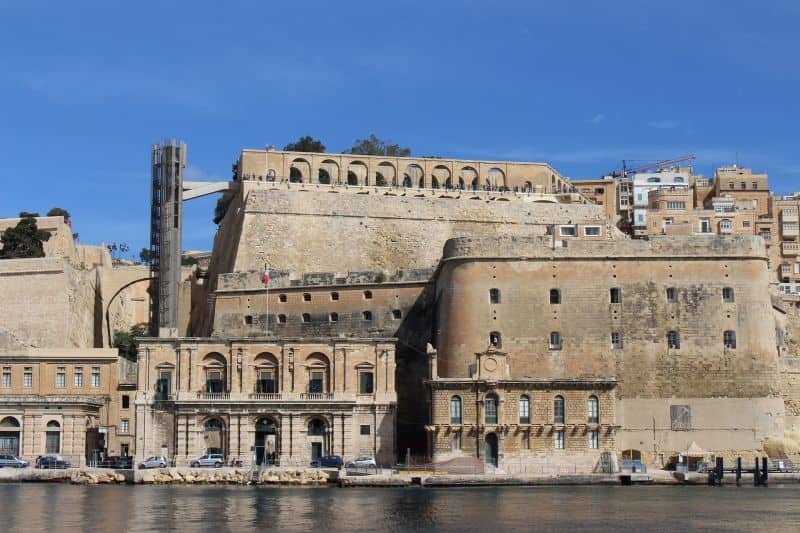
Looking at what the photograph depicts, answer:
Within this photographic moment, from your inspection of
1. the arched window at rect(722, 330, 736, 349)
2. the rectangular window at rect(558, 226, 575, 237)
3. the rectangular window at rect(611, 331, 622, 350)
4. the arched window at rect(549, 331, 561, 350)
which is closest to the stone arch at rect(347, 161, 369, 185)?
the rectangular window at rect(558, 226, 575, 237)

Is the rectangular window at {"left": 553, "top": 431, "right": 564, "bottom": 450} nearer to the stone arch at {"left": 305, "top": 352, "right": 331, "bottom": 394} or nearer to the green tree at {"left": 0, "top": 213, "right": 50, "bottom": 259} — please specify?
the stone arch at {"left": 305, "top": 352, "right": 331, "bottom": 394}

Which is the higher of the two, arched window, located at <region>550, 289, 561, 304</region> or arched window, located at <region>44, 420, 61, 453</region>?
arched window, located at <region>550, 289, 561, 304</region>

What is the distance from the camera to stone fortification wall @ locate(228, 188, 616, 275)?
70688 millimetres

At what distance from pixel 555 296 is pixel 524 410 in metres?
5.34

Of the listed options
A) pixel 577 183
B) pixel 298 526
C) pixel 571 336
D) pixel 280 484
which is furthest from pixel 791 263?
pixel 298 526

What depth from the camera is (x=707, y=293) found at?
2254 inches

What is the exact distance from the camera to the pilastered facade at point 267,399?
56875 mm

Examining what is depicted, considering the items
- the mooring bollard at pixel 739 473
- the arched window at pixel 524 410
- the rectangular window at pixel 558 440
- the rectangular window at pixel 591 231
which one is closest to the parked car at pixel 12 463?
the arched window at pixel 524 410

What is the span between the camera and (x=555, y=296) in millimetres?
57812

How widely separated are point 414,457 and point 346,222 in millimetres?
18912

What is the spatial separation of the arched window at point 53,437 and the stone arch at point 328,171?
77.1 ft

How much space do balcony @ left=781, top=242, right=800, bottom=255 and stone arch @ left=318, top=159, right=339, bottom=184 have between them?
116 ft

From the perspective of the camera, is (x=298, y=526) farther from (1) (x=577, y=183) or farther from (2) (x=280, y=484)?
(1) (x=577, y=183)

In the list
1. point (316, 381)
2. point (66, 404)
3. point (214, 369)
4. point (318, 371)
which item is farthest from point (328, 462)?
point (66, 404)
